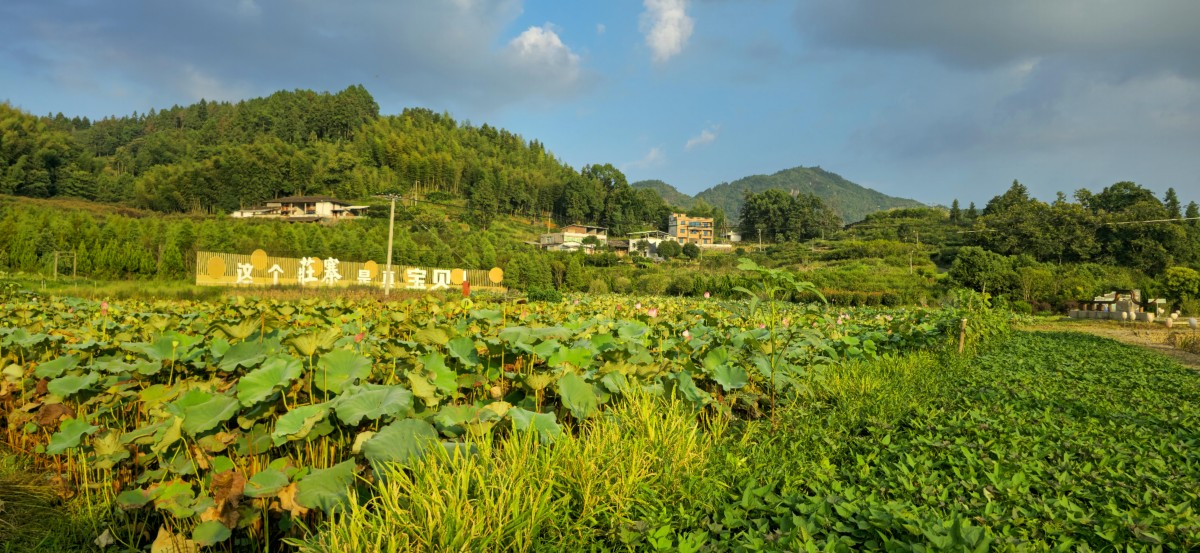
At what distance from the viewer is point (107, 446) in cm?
205

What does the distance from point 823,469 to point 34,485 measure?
332 cm

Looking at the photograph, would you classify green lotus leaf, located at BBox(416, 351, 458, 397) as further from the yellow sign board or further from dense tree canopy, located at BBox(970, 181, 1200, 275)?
dense tree canopy, located at BBox(970, 181, 1200, 275)

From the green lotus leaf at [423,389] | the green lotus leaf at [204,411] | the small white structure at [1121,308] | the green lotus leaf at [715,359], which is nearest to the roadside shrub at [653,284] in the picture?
the small white structure at [1121,308]

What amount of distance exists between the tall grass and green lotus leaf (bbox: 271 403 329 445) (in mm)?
290

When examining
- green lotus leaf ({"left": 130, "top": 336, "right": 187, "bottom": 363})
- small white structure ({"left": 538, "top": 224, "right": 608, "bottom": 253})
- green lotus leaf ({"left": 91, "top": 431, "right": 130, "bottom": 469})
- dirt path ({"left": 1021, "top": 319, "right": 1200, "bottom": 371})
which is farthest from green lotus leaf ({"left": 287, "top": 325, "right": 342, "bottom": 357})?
small white structure ({"left": 538, "top": 224, "right": 608, "bottom": 253})

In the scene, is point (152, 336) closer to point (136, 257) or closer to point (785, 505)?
point (785, 505)

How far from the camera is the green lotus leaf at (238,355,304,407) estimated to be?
6.15 ft

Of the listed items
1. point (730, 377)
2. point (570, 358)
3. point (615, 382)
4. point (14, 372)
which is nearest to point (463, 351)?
point (570, 358)

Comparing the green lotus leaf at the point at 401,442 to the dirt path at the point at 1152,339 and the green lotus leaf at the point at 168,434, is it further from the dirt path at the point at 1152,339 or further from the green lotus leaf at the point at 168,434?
the dirt path at the point at 1152,339

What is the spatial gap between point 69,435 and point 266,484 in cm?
126

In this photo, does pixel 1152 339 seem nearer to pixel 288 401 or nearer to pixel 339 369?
pixel 339 369

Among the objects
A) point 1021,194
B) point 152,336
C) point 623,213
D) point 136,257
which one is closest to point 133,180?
point 136,257

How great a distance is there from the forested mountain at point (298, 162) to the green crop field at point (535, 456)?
198 ft

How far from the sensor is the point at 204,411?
6.22 ft
